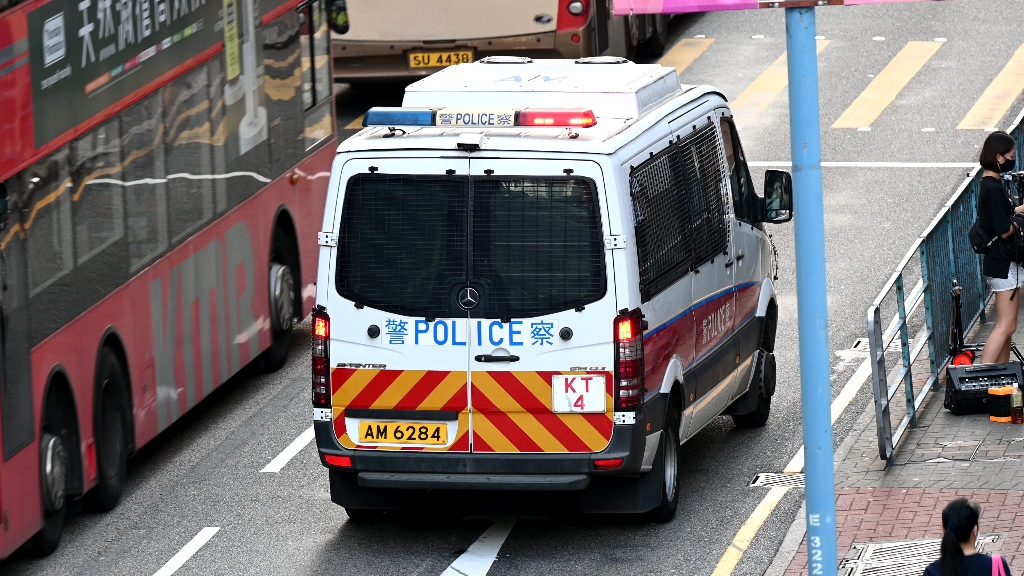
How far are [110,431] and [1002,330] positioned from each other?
5788mm

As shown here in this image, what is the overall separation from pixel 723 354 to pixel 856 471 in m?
1.06

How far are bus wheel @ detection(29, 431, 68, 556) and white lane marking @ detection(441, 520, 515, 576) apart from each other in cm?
225

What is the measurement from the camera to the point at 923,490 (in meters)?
11.1

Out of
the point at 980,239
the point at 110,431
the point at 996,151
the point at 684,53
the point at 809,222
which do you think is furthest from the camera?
the point at 684,53

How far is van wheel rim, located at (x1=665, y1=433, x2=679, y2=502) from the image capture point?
10898 millimetres

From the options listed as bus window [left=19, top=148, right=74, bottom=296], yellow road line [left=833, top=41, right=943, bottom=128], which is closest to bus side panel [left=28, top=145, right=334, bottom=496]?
bus window [left=19, top=148, right=74, bottom=296]

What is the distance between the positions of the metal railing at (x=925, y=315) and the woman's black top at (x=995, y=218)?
1.20 feet

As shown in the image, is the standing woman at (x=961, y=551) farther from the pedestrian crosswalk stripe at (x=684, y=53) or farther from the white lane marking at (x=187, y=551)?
the pedestrian crosswalk stripe at (x=684, y=53)

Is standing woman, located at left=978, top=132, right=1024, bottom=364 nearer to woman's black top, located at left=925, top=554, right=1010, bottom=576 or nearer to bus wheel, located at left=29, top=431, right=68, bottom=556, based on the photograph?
woman's black top, located at left=925, top=554, right=1010, bottom=576

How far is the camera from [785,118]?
2209cm

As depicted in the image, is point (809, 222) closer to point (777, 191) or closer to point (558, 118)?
point (777, 191)

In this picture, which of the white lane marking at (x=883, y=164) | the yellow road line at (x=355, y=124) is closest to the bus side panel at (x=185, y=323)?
the white lane marking at (x=883, y=164)

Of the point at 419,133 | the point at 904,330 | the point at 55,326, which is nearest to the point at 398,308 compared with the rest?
the point at 419,133

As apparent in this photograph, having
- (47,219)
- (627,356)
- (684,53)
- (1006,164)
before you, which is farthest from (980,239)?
(684,53)
